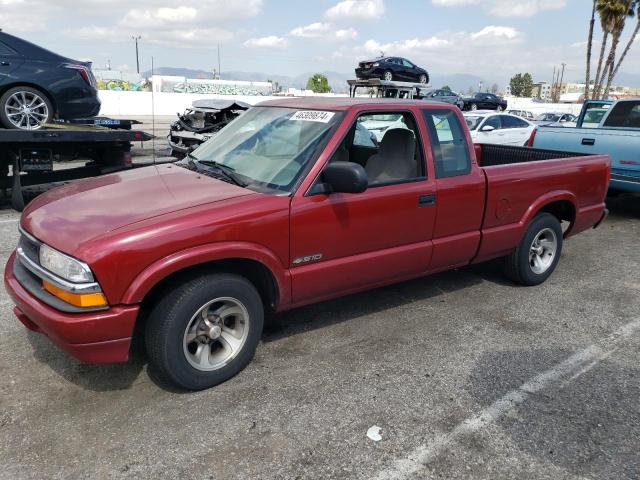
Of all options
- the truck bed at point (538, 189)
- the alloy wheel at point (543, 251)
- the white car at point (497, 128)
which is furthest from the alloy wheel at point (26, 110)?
the white car at point (497, 128)

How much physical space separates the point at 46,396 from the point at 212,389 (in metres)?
0.97

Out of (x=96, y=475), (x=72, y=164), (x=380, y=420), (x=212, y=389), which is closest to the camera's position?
(x=96, y=475)

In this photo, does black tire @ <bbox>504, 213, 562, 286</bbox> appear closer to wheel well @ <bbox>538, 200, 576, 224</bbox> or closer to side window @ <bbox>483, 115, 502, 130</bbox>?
wheel well @ <bbox>538, 200, 576, 224</bbox>

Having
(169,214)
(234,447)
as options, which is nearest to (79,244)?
(169,214)

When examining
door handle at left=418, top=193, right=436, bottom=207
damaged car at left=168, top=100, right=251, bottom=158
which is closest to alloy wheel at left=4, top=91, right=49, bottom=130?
damaged car at left=168, top=100, right=251, bottom=158

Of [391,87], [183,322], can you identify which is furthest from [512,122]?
[183,322]

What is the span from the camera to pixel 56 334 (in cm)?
273

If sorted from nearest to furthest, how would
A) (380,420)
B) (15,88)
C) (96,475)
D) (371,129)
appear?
(96,475) → (380,420) → (371,129) → (15,88)

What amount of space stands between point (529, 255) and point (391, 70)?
2367cm

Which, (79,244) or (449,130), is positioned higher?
(449,130)

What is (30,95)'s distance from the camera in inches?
300

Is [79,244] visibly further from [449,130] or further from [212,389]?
[449,130]

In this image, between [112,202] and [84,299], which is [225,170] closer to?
[112,202]

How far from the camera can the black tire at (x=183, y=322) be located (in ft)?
9.42
